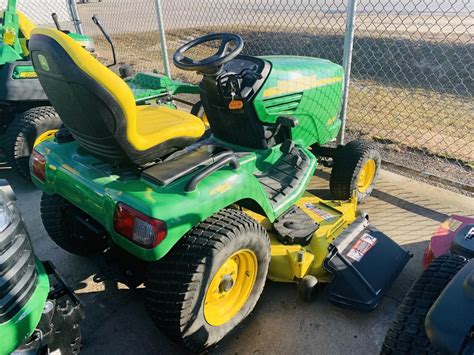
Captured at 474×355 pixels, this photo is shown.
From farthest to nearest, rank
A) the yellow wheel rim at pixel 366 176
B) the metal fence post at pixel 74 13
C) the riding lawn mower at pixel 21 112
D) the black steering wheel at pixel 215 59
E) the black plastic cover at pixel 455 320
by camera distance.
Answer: the metal fence post at pixel 74 13, the riding lawn mower at pixel 21 112, the yellow wheel rim at pixel 366 176, the black steering wheel at pixel 215 59, the black plastic cover at pixel 455 320

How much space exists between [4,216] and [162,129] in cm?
87

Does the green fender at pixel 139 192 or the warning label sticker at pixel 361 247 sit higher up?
the green fender at pixel 139 192

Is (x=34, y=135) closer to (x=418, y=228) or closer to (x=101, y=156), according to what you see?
(x=101, y=156)

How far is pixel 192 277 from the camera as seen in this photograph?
1.78 m

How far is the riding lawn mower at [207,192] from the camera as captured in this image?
1.75m

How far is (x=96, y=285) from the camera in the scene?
8.23 feet

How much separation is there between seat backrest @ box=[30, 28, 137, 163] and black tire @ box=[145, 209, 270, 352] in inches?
20.0

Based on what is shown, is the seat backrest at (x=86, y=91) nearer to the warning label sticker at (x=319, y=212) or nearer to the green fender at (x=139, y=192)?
the green fender at (x=139, y=192)

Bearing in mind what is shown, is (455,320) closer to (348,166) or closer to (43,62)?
(43,62)

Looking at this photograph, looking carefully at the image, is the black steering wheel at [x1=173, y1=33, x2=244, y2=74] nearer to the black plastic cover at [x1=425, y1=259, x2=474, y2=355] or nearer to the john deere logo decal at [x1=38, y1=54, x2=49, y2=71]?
the john deere logo decal at [x1=38, y1=54, x2=49, y2=71]

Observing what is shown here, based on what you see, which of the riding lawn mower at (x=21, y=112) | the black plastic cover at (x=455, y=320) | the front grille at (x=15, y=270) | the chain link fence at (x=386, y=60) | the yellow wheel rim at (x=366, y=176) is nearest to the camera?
the black plastic cover at (x=455, y=320)

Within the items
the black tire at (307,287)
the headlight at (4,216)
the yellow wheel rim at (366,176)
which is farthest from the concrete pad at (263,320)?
the headlight at (4,216)

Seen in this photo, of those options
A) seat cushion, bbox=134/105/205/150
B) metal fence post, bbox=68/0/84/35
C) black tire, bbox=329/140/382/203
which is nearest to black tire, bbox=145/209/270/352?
seat cushion, bbox=134/105/205/150

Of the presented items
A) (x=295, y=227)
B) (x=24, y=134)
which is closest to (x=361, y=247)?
(x=295, y=227)
